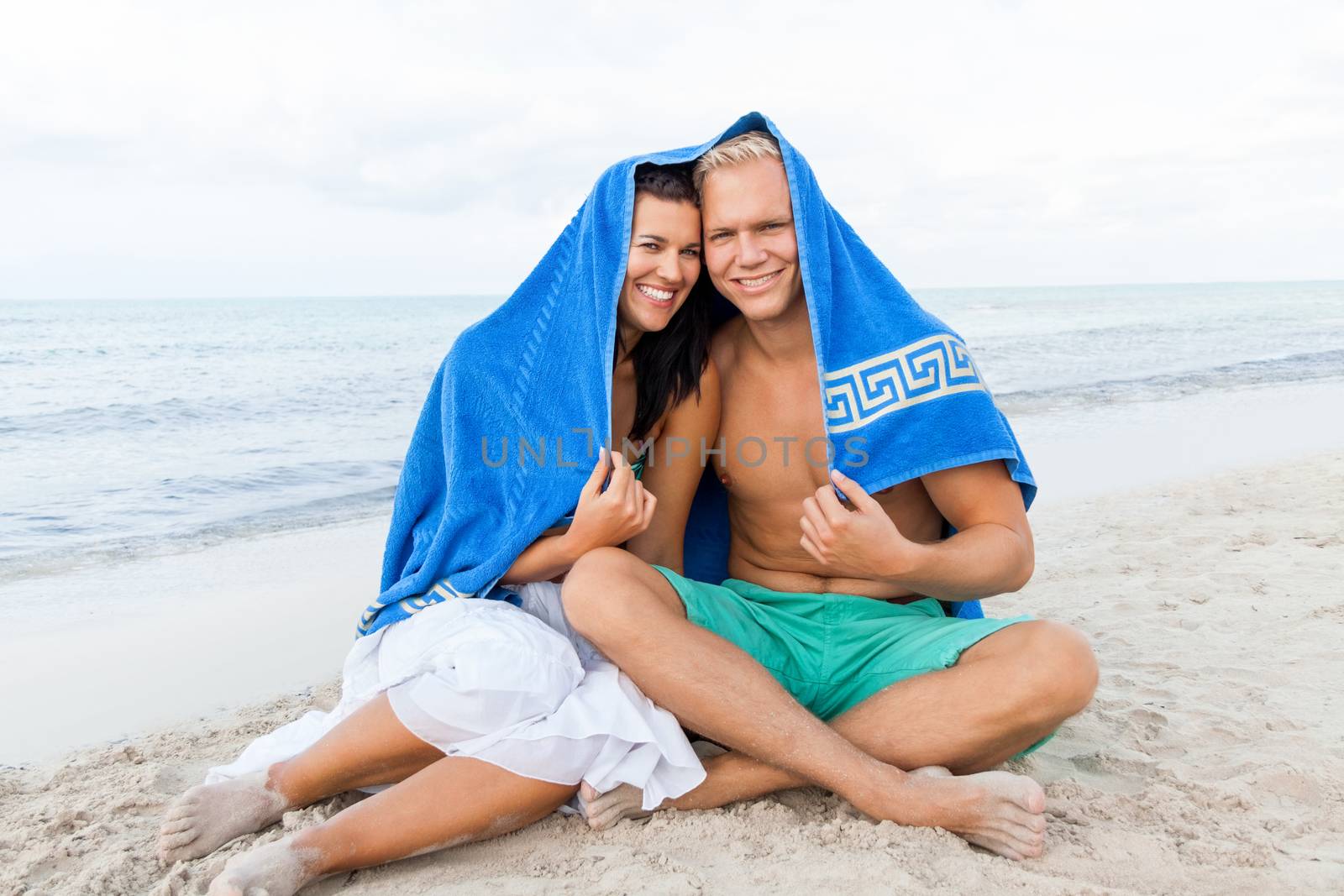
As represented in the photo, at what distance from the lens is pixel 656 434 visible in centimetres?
288

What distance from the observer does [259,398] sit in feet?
39.3

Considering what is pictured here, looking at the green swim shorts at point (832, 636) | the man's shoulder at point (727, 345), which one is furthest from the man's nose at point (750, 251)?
the green swim shorts at point (832, 636)

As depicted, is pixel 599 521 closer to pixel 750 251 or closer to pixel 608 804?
pixel 608 804

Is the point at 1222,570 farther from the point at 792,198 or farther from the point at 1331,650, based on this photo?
the point at 792,198

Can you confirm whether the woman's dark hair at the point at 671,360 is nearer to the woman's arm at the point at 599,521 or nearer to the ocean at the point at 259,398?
the woman's arm at the point at 599,521

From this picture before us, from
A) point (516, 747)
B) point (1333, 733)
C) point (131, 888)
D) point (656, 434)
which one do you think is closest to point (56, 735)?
point (131, 888)

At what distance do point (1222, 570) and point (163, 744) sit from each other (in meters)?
4.04

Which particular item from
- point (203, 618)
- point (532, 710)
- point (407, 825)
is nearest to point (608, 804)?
point (532, 710)

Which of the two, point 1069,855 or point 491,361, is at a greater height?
point 491,361

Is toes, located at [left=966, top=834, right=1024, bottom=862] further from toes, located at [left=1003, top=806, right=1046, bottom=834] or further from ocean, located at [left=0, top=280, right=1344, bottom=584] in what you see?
ocean, located at [left=0, top=280, right=1344, bottom=584]

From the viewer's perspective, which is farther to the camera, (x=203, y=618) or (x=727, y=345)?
(x=203, y=618)

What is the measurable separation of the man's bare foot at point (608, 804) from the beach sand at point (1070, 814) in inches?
1.6

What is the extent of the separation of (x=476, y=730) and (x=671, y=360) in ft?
3.83

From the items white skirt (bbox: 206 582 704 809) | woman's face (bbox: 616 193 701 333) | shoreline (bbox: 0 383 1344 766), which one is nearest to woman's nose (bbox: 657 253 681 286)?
woman's face (bbox: 616 193 701 333)
